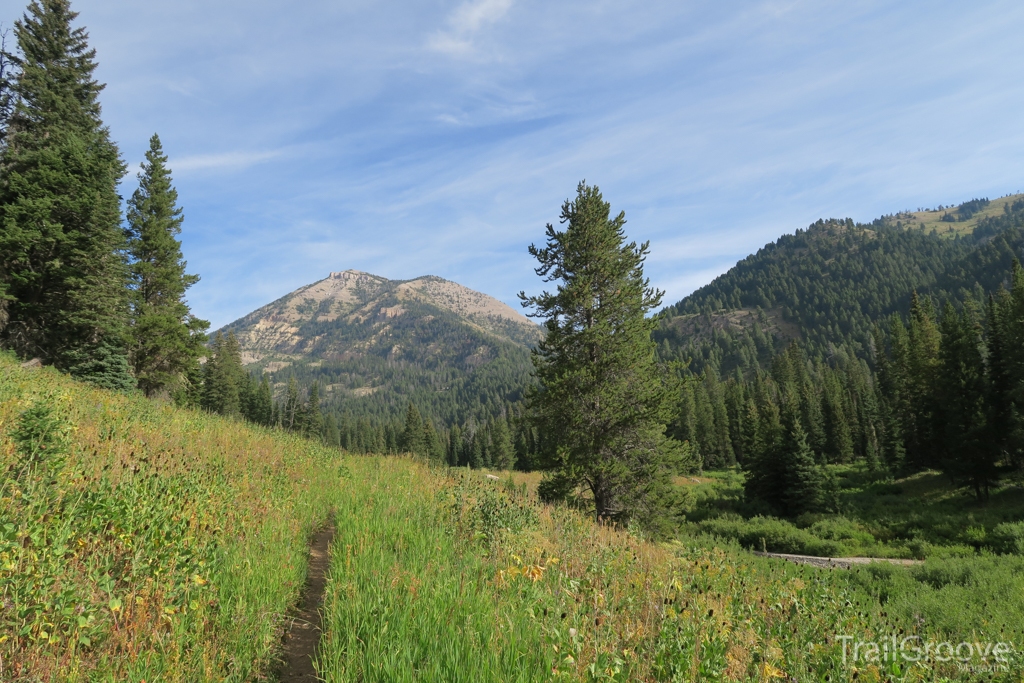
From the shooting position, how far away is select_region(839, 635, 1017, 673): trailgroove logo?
4508 mm

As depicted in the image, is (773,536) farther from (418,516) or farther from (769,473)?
(418,516)

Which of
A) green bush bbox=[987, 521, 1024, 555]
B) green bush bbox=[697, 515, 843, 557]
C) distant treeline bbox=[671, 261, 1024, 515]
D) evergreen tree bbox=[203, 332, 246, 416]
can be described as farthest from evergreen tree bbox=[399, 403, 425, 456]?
green bush bbox=[987, 521, 1024, 555]

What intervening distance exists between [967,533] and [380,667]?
30.0m

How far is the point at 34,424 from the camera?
5086 millimetres

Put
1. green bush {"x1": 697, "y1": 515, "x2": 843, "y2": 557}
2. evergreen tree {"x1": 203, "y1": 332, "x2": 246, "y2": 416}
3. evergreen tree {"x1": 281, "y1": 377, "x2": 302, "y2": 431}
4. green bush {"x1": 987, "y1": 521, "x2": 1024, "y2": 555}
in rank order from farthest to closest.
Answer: evergreen tree {"x1": 281, "y1": 377, "x2": 302, "y2": 431}
evergreen tree {"x1": 203, "y1": 332, "x2": 246, "y2": 416}
green bush {"x1": 697, "y1": 515, "x2": 843, "y2": 557}
green bush {"x1": 987, "y1": 521, "x2": 1024, "y2": 555}

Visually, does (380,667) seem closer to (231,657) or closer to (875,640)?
(231,657)

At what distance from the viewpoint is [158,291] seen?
86.4 feet

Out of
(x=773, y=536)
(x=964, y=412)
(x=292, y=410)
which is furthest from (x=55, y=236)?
(x=292, y=410)

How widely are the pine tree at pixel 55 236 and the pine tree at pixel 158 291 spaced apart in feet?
6.54

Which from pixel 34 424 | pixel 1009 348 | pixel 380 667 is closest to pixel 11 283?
pixel 34 424

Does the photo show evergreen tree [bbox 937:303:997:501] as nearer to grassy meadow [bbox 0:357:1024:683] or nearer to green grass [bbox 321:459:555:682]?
grassy meadow [bbox 0:357:1024:683]

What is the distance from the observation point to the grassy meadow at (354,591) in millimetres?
3275

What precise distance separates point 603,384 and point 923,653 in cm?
960

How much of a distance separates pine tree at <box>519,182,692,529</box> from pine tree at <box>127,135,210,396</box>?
22.5 metres
